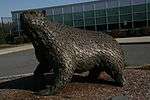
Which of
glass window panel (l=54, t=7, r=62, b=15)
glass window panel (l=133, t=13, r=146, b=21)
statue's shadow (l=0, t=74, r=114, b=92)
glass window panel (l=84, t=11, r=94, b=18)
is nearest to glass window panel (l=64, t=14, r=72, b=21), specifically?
glass window panel (l=54, t=7, r=62, b=15)

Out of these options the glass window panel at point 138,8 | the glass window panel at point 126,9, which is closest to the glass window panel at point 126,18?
the glass window panel at point 126,9

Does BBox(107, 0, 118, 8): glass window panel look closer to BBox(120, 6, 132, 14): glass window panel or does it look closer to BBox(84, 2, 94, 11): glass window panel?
BBox(120, 6, 132, 14): glass window panel

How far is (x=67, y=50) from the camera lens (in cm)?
846

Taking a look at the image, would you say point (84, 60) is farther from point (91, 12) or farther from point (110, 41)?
point (91, 12)

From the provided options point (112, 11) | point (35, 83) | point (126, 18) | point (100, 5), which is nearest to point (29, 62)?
point (35, 83)

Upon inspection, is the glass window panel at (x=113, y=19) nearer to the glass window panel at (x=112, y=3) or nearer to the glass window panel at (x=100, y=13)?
the glass window panel at (x=100, y=13)

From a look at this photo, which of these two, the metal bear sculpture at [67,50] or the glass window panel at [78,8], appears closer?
the metal bear sculpture at [67,50]

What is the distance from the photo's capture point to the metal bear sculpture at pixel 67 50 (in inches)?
328

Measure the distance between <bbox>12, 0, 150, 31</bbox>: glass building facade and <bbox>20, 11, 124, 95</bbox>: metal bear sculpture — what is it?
91.4 ft

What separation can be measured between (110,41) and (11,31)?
35447mm

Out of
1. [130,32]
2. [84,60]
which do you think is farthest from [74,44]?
[130,32]

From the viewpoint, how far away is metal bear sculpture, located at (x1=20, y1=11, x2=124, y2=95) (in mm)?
8336

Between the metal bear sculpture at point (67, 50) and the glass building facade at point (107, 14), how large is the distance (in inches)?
1097

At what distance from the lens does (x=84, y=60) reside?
8609mm
